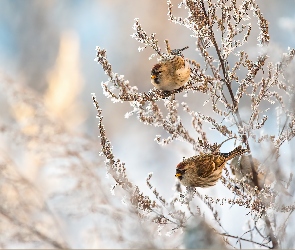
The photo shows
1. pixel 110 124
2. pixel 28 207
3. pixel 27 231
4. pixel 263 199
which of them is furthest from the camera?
pixel 110 124

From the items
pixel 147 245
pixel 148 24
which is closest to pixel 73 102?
pixel 148 24

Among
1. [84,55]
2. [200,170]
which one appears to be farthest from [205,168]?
[84,55]

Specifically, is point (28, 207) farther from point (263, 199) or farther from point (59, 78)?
point (59, 78)

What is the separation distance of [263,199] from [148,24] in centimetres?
Result: 113

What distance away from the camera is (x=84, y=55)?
165 centimetres

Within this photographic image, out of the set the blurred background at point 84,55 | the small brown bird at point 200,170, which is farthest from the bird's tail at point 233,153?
the blurred background at point 84,55

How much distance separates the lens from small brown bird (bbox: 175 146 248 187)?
0.57 metres

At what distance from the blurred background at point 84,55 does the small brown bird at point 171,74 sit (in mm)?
939

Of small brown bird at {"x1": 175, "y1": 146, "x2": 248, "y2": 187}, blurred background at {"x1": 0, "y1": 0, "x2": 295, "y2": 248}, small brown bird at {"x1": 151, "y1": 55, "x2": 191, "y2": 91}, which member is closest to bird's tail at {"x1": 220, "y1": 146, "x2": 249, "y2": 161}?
small brown bird at {"x1": 175, "y1": 146, "x2": 248, "y2": 187}

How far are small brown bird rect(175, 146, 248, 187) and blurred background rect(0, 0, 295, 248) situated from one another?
974 mm

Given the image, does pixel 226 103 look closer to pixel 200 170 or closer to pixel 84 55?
pixel 200 170

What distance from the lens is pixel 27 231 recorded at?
0.78 metres

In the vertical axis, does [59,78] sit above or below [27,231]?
above

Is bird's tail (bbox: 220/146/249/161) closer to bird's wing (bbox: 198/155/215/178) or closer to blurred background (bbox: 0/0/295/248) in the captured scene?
bird's wing (bbox: 198/155/215/178)
